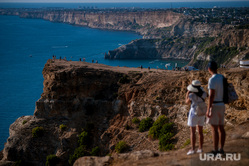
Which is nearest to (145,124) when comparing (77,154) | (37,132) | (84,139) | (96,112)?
(84,139)

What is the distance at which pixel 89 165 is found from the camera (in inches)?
442

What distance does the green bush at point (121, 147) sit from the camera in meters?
23.3

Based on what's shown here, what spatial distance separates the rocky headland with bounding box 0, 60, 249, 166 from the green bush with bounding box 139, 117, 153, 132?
519 mm

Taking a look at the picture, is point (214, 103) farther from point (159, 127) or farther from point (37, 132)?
point (37, 132)

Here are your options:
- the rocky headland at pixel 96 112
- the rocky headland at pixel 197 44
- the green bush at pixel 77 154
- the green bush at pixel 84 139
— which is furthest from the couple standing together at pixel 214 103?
the rocky headland at pixel 197 44

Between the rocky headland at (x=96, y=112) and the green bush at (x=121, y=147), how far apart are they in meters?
0.26

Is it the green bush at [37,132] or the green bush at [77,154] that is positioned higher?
the green bush at [37,132]

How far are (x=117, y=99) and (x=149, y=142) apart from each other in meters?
7.12

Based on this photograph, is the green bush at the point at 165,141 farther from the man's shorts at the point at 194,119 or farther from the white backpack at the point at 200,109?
the white backpack at the point at 200,109

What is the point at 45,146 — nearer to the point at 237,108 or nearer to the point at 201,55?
the point at 237,108

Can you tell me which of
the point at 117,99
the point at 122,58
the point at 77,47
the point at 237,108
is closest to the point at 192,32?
the point at 122,58

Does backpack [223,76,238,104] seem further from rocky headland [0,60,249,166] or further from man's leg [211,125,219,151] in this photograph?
rocky headland [0,60,249,166]

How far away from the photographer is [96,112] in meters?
29.6

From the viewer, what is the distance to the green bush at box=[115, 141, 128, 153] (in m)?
23.3
